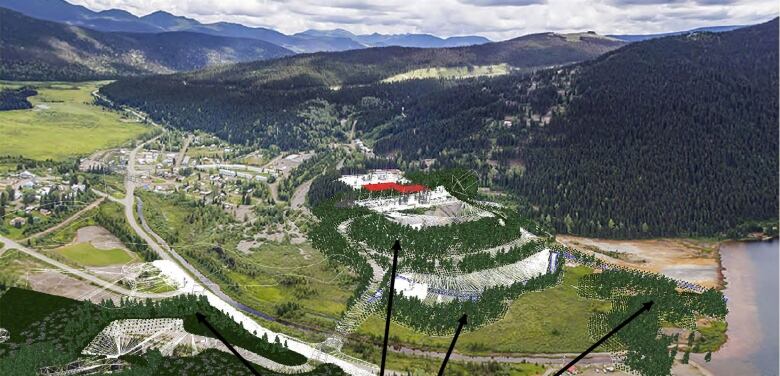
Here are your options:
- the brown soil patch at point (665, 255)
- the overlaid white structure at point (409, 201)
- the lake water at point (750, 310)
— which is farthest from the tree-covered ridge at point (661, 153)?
the overlaid white structure at point (409, 201)

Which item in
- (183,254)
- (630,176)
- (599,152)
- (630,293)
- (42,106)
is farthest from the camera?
(42,106)

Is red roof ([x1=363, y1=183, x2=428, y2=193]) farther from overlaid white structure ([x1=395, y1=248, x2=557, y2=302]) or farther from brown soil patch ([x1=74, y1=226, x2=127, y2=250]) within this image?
brown soil patch ([x1=74, y1=226, x2=127, y2=250])

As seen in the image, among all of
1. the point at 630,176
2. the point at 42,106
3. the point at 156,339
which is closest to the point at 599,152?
the point at 630,176

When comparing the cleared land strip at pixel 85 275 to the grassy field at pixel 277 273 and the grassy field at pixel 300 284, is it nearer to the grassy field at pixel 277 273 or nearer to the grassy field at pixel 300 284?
the grassy field at pixel 277 273

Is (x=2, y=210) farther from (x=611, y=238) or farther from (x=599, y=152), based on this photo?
(x=599, y=152)

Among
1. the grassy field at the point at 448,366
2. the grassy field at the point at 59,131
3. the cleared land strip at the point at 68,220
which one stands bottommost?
the grassy field at the point at 448,366
